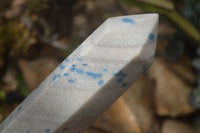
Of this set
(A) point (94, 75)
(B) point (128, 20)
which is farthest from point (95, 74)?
(B) point (128, 20)

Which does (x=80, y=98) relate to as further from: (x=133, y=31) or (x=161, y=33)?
(x=161, y=33)

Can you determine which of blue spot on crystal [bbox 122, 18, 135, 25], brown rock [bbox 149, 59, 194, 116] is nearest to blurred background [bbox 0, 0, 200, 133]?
brown rock [bbox 149, 59, 194, 116]

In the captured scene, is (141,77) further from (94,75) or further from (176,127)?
(94,75)

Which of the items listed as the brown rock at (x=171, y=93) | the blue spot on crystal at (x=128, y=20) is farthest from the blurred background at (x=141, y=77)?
the blue spot on crystal at (x=128, y=20)

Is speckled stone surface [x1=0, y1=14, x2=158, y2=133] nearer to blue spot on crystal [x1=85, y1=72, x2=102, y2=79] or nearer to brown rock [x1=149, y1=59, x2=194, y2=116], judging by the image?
blue spot on crystal [x1=85, y1=72, x2=102, y2=79]

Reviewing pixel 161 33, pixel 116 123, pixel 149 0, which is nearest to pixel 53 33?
pixel 161 33

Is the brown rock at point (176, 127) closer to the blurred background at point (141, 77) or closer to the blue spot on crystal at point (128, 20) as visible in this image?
the blurred background at point (141, 77)

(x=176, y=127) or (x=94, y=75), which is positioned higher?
(x=94, y=75)

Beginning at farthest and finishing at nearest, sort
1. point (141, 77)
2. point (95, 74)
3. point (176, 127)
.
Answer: point (141, 77) → point (176, 127) → point (95, 74)
